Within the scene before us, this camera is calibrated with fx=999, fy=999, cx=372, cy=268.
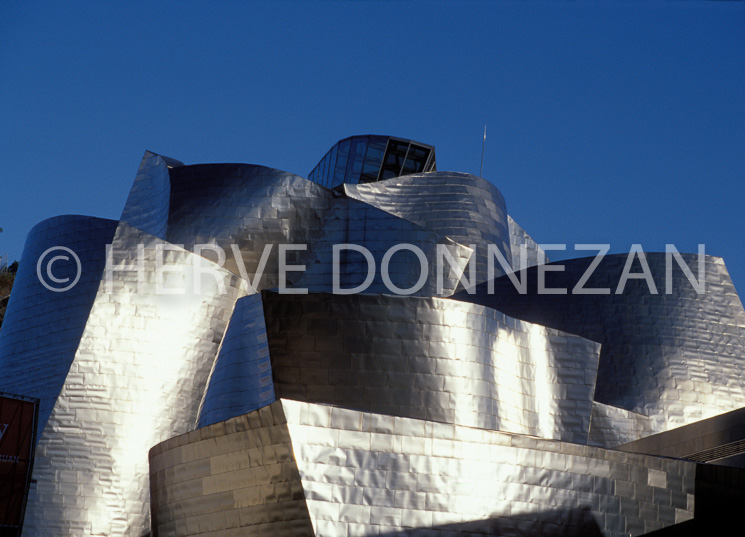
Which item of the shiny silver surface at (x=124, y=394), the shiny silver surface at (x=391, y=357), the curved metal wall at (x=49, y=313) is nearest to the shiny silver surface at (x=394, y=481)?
the shiny silver surface at (x=391, y=357)

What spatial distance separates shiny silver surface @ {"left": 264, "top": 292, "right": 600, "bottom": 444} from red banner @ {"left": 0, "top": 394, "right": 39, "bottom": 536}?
17.5 feet

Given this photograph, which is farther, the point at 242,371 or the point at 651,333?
the point at 651,333

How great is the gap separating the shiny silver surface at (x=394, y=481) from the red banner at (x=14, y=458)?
3.25 meters

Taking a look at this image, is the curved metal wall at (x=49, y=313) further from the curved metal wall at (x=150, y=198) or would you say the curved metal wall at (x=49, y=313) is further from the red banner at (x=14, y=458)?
the red banner at (x=14, y=458)

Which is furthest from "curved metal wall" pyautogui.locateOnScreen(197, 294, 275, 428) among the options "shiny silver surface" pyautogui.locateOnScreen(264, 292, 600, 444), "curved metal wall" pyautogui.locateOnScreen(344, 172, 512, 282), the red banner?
"curved metal wall" pyautogui.locateOnScreen(344, 172, 512, 282)

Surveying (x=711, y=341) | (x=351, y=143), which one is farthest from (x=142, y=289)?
(x=351, y=143)

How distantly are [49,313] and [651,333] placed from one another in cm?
1506

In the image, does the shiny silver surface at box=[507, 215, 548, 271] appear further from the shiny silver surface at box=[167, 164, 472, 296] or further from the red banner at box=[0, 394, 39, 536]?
the red banner at box=[0, 394, 39, 536]

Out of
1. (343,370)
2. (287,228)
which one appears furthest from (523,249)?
(343,370)

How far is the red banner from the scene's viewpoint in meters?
19.1

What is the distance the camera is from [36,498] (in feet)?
70.4

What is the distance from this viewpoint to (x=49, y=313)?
2362cm

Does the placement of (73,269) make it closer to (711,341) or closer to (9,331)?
(9,331)

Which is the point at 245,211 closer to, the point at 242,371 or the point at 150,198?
the point at 150,198
